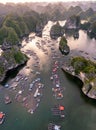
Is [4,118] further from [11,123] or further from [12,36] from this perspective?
[12,36]

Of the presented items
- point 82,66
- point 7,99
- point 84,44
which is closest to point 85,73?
point 82,66

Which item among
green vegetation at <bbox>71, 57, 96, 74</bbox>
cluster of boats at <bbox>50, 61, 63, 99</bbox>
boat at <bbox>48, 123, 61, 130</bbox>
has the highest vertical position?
green vegetation at <bbox>71, 57, 96, 74</bbox>

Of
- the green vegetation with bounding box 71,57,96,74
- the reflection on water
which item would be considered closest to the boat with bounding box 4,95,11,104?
the green vegetation with bounding box 71,57,96,74

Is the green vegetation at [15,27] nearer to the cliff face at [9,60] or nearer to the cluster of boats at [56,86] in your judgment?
the cliff face at [9,60]

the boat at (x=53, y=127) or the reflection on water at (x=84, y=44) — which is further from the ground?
the boat at (x=53, y=127)

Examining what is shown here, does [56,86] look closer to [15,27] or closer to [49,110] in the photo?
[49,110]

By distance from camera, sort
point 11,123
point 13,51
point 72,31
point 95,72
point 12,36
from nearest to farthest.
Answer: point 11,123 < point 95,72 < point 13,51 < point 12,36 < point 72,31

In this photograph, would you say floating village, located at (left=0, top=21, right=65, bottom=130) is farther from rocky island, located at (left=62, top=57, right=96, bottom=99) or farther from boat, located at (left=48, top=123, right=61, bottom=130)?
rocky island, located at (left=62, top=57, right=96, bottom=99)

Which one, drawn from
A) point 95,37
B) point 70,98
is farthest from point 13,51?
point 95,37

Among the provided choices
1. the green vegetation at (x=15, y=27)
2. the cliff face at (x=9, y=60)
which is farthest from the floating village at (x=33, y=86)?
the green vegetation at (x=15, y=27)
